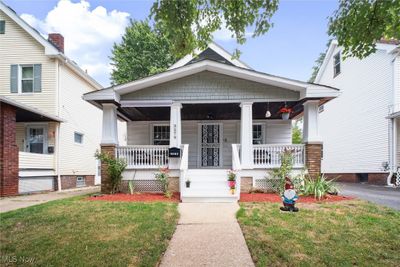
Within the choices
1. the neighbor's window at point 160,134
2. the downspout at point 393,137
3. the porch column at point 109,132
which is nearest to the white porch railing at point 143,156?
the porch column at point 109,132

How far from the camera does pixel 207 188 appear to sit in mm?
8391

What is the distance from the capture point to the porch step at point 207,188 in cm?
784

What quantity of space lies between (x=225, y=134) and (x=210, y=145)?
2.75 ft

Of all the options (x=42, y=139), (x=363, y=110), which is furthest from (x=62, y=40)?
(x=363, y=110)

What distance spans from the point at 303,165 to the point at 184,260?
6763 millimetres

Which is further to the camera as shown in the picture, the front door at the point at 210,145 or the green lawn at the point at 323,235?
the front door at the point at 210,145

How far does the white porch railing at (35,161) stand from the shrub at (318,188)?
33.2 feet

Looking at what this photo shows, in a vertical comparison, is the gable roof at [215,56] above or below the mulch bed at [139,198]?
above

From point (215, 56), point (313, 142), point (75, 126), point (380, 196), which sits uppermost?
point (215, 56)

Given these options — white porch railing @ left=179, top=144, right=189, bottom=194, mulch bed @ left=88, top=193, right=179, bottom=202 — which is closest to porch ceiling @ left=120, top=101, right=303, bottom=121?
white porch railing @ left=179, top=144, right=189, bottom=194

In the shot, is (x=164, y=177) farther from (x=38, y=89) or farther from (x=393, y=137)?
(x=393, y=137)

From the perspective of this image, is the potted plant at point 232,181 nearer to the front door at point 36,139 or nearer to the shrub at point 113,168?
the shrub at point 113,168

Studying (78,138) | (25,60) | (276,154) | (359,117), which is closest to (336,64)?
(359,117)

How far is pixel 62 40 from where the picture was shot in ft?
47.8
